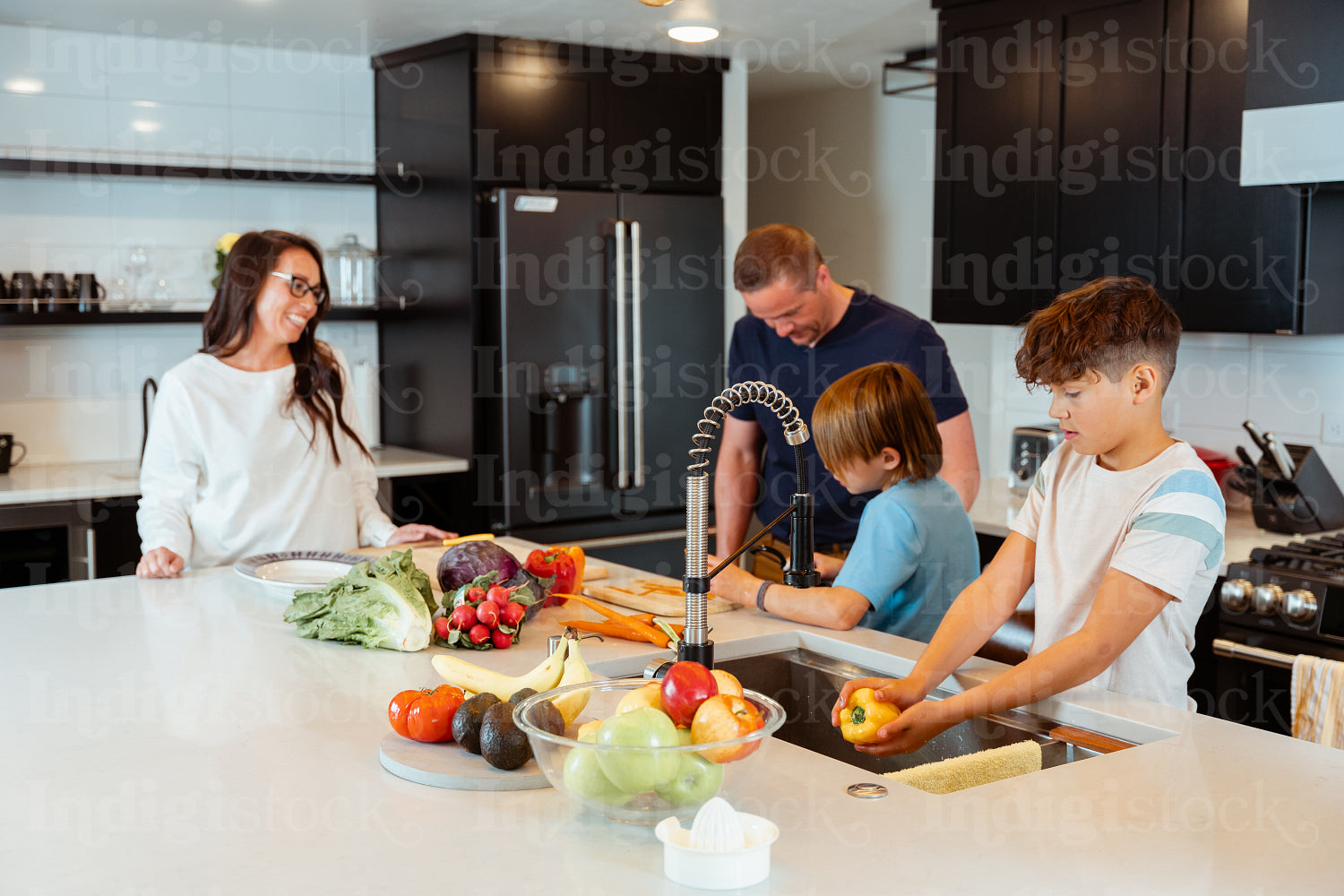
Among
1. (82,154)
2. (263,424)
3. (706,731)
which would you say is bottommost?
(706,731)

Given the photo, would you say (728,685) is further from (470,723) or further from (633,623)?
(633,623)

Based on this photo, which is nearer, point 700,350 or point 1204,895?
point 1204,895

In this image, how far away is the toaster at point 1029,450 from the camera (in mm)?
3461

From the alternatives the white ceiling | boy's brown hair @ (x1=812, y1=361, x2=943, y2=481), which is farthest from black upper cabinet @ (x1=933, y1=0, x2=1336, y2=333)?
boy's brown hair @ (x1=812, y1=361, x2=943, y2=481)

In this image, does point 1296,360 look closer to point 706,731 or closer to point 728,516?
point 728,516

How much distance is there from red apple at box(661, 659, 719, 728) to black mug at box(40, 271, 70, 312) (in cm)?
316

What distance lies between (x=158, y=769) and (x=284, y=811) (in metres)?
0.22

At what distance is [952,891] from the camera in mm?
1052

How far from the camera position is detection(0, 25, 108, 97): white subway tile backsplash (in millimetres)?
3779

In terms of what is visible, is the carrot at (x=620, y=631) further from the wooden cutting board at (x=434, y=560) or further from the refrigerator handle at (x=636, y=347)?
the refrigerator handle at (x=636, y=347)

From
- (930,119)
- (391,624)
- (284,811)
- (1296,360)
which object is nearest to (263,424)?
(391,624)

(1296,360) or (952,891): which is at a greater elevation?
(1296,360)

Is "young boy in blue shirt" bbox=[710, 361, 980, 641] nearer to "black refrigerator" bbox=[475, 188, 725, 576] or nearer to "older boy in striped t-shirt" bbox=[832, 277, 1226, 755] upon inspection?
"older boy in striped t-shirt" bbox=[832, 277, 1226, 755]

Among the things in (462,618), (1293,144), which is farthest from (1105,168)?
(462,618)
